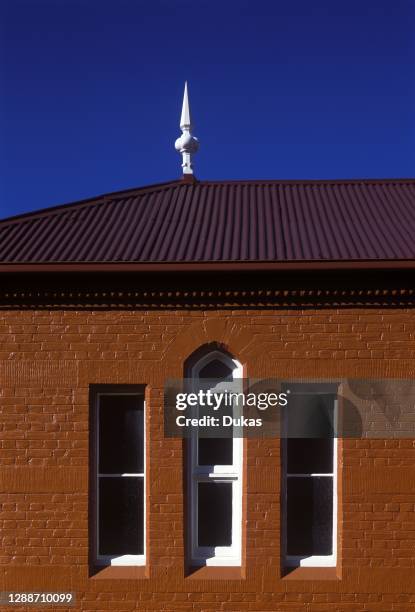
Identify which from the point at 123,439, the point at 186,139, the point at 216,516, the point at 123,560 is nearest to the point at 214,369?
the point at 123,439

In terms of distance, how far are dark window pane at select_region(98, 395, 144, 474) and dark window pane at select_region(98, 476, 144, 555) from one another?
0.40ft

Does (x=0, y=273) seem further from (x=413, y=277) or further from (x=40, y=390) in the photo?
(x=413, y=277)

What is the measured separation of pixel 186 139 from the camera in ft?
26.8

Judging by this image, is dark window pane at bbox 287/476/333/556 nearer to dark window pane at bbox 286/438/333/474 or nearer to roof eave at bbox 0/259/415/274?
dark window pane at bbox 286/438/333/474

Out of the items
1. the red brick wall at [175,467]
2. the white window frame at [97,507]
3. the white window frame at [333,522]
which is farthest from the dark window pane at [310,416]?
the white window frame at [97,507]

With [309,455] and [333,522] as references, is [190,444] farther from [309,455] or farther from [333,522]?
[333,522]

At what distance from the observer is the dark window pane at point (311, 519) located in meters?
5.66

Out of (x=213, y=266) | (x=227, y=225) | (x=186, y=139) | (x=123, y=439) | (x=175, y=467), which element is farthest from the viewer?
(x=186, y=139)

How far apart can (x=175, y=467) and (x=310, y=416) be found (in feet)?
4.80

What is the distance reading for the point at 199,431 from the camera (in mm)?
5707

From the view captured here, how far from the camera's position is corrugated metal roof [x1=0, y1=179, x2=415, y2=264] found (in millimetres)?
5570

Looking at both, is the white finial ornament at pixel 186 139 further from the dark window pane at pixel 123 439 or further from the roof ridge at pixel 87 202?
the dark window pane at pixel 123 439

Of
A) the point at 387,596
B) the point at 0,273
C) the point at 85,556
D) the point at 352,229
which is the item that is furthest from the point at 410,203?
the point at 85,556

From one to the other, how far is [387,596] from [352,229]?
3.73 meters
